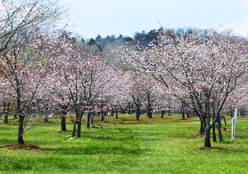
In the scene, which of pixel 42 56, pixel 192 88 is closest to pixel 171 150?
pixel 192 88

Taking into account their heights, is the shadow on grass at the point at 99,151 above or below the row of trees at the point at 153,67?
below

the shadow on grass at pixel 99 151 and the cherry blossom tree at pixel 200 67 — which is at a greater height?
the cherry blossom tree at pixel 200 67

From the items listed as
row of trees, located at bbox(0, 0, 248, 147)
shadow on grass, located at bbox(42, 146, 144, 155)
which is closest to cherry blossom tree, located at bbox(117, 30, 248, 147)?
row of trees, located at bbox(0, 0, 248, 147)

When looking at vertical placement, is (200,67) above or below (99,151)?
above

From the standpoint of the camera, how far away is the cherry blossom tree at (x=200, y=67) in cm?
1917

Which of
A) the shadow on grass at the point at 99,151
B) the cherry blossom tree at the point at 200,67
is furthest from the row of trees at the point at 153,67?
the shadow on grass at the point at 99,151

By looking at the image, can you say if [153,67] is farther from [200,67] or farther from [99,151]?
[99,151]

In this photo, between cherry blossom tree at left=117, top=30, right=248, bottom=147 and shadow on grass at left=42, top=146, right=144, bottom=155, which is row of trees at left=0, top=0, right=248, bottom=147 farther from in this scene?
shadow on grass at left=42, top=146, right=144, bottom=155

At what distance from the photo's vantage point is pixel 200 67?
20938mm

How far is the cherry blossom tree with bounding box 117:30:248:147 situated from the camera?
62.9 ft

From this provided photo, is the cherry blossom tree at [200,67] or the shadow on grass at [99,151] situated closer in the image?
the shadow on grass at [99,151]

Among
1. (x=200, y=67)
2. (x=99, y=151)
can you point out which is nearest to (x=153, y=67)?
(x=200, y=67)

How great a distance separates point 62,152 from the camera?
57.4 feet

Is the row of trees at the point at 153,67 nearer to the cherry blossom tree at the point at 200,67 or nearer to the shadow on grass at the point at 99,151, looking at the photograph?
the cherry blossom tree at the point at 200,67
